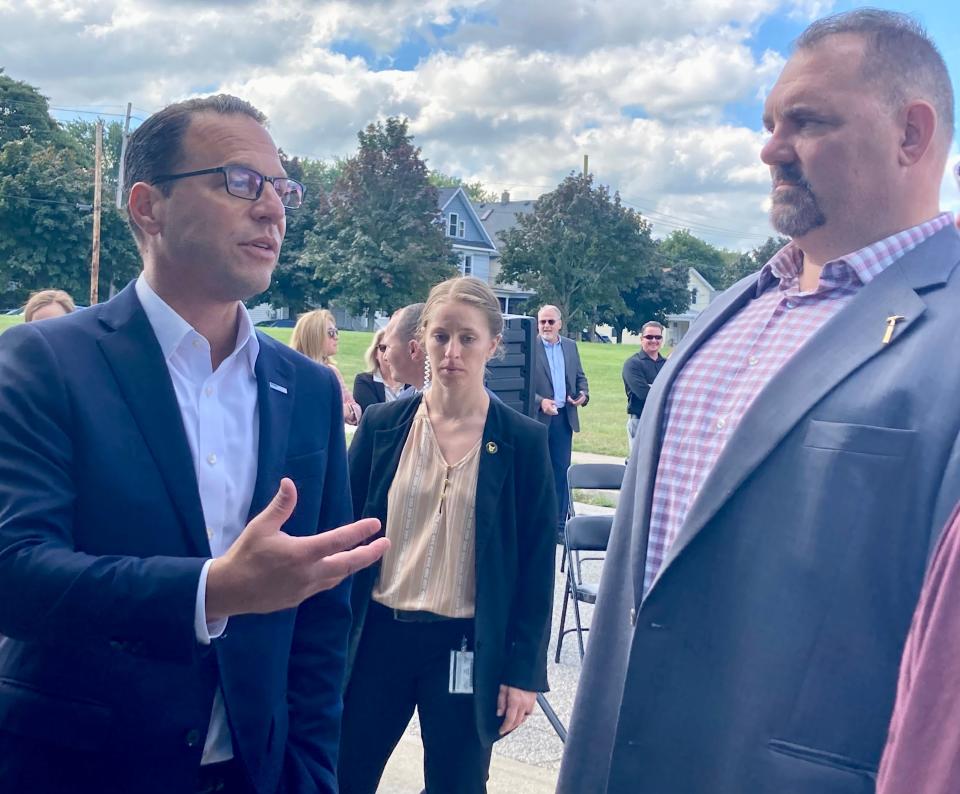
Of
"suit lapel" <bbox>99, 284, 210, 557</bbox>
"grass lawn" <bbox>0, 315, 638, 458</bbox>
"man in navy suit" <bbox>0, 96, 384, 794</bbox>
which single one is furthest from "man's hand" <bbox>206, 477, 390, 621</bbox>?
"grass lawn" <bbox>0, 315, 638, 458</bbox>

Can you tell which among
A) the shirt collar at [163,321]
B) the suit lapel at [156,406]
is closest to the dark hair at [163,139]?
the shirt collar at [163,321]

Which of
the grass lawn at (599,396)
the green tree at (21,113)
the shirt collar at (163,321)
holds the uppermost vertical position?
the green tree at (21,113)

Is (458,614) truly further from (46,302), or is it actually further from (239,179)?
(46,302)

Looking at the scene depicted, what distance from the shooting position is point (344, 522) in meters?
2.26

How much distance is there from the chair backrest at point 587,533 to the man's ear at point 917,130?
3139mm

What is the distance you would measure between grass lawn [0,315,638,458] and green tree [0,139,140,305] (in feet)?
28.7

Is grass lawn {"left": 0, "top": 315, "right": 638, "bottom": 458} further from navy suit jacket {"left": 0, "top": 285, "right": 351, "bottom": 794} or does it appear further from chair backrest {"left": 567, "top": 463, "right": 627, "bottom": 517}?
navy suit jacket {"left": 0, "top": 285, "right": 351, "bottom": 794}

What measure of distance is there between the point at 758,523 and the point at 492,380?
12.2 ft

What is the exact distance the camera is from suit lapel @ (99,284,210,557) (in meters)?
1.77

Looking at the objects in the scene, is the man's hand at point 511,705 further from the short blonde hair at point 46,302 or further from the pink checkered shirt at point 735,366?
the short blonde hair at point 46,302

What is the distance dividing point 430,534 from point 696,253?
11468cm

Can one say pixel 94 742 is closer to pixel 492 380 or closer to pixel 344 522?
pixel 344 522

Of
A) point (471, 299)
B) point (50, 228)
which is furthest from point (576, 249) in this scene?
point (471, 299)

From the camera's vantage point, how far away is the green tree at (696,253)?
348 ft
